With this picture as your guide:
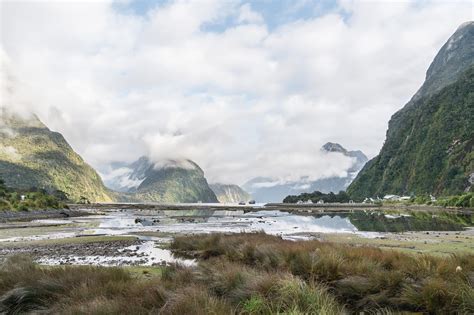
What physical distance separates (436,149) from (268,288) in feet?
477

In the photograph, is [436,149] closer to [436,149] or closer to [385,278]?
[436,149]

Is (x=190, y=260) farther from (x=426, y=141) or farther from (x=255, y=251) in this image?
(x=426, y=141)

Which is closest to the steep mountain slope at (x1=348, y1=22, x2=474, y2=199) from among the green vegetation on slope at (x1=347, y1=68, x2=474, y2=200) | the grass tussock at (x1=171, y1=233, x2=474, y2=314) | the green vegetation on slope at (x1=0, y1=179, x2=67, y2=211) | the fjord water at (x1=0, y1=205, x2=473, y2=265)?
the green vegetation on slope at (x1=347, y1=68, x2=474, y2=200)

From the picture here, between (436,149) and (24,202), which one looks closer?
(24,202)

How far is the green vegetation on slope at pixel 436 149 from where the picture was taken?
119 meters

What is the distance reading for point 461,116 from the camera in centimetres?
13662

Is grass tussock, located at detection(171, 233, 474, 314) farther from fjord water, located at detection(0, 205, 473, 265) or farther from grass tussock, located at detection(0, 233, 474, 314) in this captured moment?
fjord water, located at detection(0, 205, 473, 265)

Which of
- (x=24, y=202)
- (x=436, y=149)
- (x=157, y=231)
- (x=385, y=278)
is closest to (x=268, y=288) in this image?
(x=385, y=278)

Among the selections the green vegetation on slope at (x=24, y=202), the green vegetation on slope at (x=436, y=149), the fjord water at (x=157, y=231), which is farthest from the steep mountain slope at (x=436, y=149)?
the green vegetation on slope at (x=24, y=202)

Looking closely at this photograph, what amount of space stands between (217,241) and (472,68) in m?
173

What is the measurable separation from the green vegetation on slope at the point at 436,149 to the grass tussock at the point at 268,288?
113065mm

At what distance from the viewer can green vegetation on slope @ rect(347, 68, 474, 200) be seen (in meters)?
Answer: 119

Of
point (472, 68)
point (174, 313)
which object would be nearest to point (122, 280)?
point (174, 313)

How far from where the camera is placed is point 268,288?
769cm
